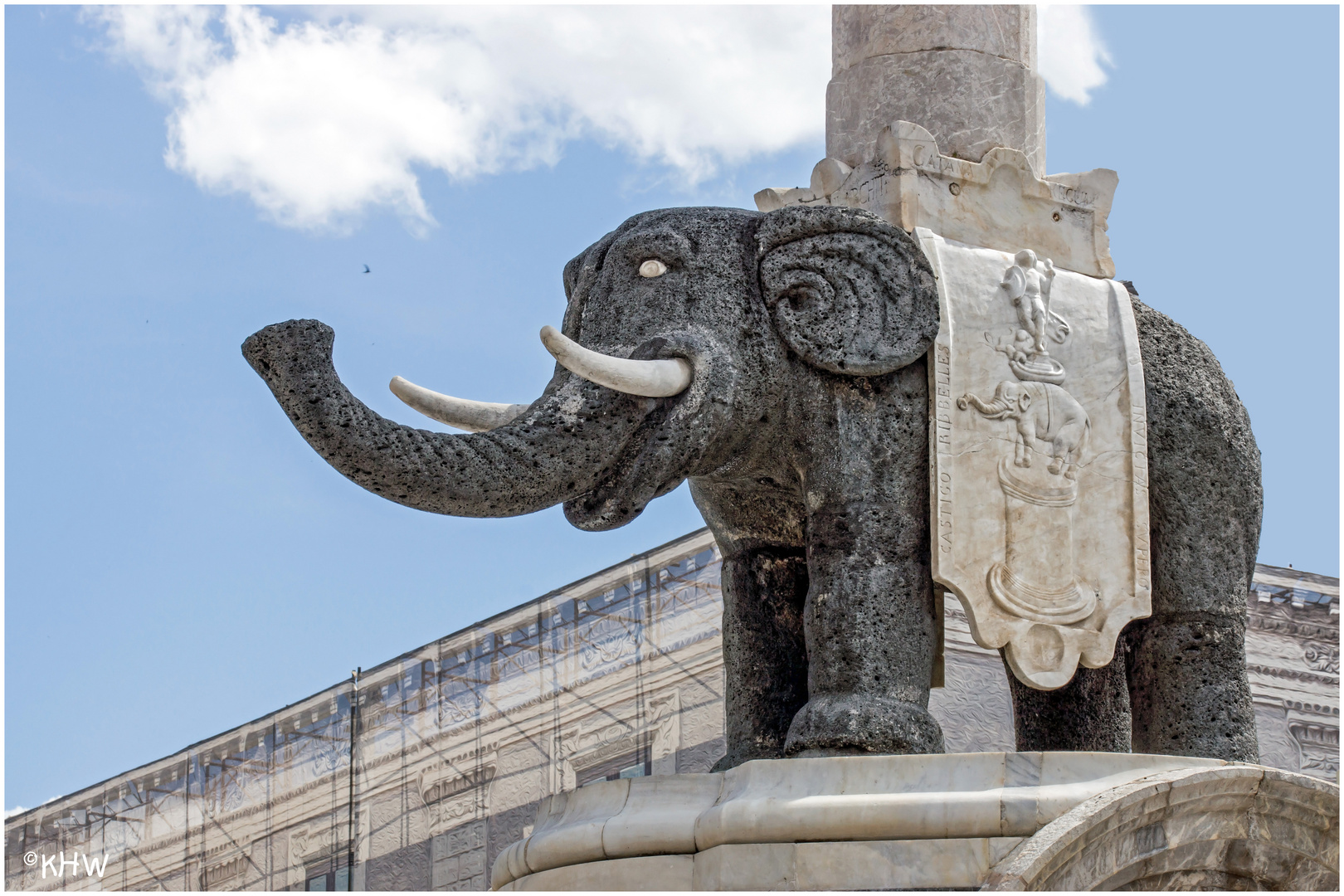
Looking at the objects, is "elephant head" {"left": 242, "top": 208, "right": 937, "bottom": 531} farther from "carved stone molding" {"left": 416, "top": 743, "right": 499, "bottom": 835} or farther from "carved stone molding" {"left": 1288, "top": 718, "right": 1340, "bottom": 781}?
"carved stone molding" {"left": 416, "top": 743, "right": 499, "bottom": 835}

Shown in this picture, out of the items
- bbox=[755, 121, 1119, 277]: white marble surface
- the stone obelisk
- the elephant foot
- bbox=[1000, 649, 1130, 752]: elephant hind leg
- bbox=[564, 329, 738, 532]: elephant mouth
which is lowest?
the elephant foot

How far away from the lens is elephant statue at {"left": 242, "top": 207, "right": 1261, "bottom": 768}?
227 inches

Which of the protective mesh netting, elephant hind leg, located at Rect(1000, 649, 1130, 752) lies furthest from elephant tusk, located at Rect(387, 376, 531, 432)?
the protective mesh netting

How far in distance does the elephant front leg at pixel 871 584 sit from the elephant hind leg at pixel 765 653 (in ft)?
1.53

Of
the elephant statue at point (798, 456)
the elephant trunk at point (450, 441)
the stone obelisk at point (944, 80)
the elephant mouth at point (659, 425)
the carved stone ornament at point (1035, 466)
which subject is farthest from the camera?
the stone obelisk at point (944, 80)

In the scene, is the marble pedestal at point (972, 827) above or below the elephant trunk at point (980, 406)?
below

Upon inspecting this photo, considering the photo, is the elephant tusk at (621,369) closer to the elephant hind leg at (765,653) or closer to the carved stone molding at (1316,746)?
the elephant hind leg at (765,653)

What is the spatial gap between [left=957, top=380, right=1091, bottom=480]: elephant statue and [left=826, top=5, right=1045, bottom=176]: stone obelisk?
1185 mm

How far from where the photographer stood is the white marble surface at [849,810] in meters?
5.37

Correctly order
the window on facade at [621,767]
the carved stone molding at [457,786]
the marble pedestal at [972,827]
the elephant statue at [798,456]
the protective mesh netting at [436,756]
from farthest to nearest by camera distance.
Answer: the carved stone molding at [457,786]
the protective mesh netting at [436,756]
the window on facade at [621,767]
the elephant statue at [798,456]
the marble pedestal at [972,827]

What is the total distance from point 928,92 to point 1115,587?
1964mm

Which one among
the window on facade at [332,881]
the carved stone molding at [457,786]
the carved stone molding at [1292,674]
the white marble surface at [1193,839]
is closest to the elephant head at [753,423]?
the white marble surface at [1193,839]

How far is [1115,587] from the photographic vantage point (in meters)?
6.23

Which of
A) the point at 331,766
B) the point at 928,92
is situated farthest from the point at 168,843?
the point at 928,92
